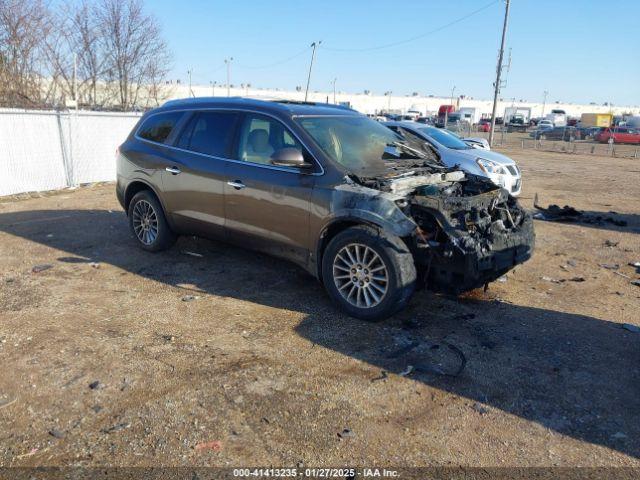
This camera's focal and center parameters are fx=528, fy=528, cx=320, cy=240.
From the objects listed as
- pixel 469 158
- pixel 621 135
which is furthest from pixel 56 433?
pixel 621 135

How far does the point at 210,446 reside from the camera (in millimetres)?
3135

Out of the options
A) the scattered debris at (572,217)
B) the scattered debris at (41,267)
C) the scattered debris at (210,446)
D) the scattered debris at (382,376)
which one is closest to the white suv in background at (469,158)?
the scattered debris at (572,217)

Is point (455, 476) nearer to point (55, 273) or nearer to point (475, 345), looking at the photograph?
point (475, 345)

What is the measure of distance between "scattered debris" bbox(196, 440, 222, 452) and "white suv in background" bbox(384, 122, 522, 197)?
25.5 ft

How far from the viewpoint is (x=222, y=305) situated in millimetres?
5324

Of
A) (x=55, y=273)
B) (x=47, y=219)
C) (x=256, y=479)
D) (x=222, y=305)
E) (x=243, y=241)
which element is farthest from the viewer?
(x=47, y=219)

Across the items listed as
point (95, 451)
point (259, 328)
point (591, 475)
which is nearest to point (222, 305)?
point (259, 328)

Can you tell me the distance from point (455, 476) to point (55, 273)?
5212 millimetres

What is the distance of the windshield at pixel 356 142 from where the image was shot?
17.3 feet

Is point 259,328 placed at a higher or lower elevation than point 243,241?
lower

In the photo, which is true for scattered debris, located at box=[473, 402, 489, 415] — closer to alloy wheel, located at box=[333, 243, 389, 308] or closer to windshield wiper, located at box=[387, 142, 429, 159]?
alloy wheel, located at box=[333, 243, 389, 308]

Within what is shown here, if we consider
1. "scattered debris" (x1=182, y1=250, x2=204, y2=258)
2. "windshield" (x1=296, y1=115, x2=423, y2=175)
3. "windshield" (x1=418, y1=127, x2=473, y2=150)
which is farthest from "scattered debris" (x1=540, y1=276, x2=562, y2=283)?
"windshield" (x1=418, y1=127, x2=473, y2=150)

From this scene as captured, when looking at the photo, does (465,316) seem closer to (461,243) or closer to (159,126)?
(461,243)

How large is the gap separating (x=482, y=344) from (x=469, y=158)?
22.0ft
